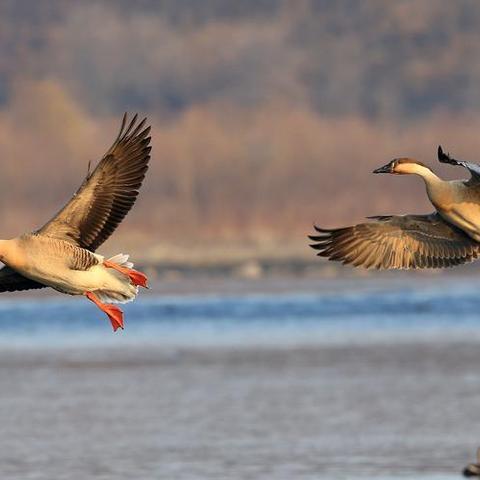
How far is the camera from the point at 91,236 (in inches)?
586

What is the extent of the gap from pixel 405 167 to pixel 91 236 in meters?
3.02

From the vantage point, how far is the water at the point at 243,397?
24.0m

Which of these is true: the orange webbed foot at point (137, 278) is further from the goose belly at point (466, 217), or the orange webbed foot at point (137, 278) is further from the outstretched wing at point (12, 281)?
the goose belly at point (466, 217)

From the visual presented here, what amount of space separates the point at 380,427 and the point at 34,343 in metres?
21.9

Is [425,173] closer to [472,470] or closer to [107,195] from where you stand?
[107,195]

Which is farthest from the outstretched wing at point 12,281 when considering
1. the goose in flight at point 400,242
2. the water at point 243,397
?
the water at point 243,397

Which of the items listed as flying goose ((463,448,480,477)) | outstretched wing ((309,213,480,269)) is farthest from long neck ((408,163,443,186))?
flying goose ((463,448,480,477))

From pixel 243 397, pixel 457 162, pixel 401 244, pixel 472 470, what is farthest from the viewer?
pixel 243 397

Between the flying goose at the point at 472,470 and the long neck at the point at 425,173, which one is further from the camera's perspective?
the flying goose at the point at 472,470

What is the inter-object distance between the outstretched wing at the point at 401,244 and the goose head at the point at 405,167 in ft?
2.65

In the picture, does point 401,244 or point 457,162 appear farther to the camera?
point 401,244

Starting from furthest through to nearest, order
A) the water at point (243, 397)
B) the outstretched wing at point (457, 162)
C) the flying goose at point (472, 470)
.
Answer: the water at point (243, 397)
the flying goose at point (472, 470)
the outstretched wing at point (457, 162)

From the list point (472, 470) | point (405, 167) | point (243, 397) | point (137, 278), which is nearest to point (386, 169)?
point (405, 167)

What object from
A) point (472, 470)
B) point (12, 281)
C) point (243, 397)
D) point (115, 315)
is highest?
point (243, 397)
